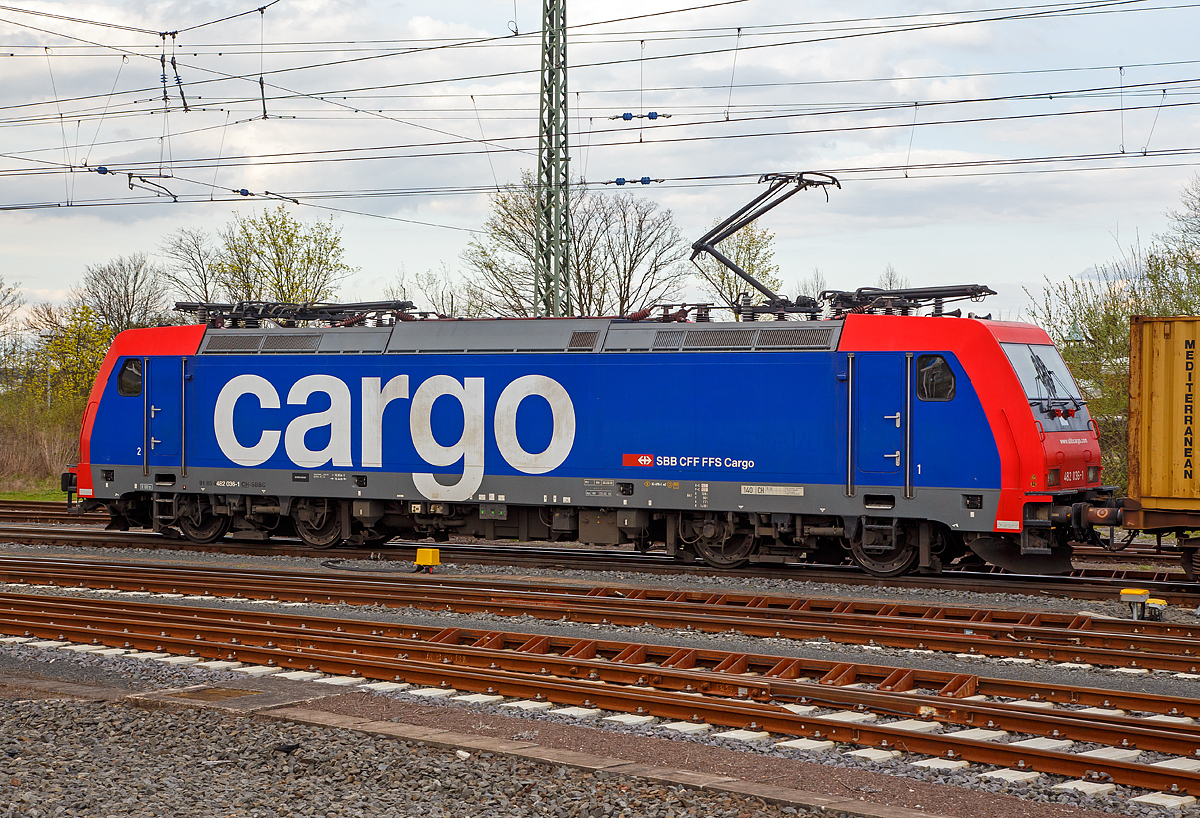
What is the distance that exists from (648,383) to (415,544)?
6.40 meters

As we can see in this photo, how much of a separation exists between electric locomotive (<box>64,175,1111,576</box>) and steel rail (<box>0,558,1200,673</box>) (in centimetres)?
261

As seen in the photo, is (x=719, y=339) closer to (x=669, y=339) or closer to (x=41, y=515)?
(x=669, y=339)

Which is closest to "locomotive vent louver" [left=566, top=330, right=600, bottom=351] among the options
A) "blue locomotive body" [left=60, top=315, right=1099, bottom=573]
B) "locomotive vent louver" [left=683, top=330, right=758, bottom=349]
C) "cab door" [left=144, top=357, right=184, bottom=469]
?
"blue locomotive body" [left=60, top=315, right=1099, bottom=573]

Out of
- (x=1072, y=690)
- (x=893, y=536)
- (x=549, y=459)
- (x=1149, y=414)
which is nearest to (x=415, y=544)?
(x=549, y=459)

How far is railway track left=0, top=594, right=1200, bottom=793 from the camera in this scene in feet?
24.8

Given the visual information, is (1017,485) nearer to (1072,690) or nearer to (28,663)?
(1072,690)

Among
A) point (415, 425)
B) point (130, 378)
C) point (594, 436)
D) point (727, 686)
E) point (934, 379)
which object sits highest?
point (130, 378)

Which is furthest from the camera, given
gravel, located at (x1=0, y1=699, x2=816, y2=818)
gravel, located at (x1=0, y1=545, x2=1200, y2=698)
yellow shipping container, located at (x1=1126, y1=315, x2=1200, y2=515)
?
yellow shipping container, located at (x1=1126, y1=315, x2=1200, y2=515)

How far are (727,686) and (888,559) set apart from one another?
285 inches

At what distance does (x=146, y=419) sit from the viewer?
802 inches

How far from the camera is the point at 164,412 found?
20.3 m

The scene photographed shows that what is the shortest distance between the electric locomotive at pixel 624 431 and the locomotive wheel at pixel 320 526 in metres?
0.04

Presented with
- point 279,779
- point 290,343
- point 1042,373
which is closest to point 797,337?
point 1042,373

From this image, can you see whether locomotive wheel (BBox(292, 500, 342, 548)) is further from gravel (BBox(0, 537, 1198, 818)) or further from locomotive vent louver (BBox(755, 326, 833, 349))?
locomotive vent louver (BBox(755, 326, 833, 349))
